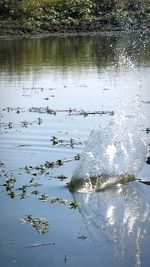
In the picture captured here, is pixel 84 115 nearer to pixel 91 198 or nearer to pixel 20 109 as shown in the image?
pixel 20 109

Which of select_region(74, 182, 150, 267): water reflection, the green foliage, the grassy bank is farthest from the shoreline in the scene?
select_region(74, 182, 150, 267): water reflection

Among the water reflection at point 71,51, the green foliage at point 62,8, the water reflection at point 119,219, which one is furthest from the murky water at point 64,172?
the green foliage at point 62,8

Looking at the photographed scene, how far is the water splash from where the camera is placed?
11.5 m

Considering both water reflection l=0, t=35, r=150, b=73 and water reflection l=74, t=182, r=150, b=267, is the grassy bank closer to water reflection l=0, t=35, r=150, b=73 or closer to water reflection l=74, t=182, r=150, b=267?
water reflection l=0, t=35, r=150, b=73

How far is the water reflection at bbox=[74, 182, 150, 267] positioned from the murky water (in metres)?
0.02

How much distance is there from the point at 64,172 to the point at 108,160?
3.41 feet

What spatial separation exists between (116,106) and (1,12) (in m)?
47.0

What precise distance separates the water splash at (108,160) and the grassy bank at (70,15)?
44.2 m

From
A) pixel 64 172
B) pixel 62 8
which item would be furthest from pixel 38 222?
pixel 62 8

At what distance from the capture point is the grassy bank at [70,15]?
5878 cm

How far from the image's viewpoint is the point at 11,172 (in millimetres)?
12570

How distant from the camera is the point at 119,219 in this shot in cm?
971

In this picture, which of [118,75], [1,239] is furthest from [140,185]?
[118,75]

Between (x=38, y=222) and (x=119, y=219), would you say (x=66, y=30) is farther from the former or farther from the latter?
(x=38, y=222)
